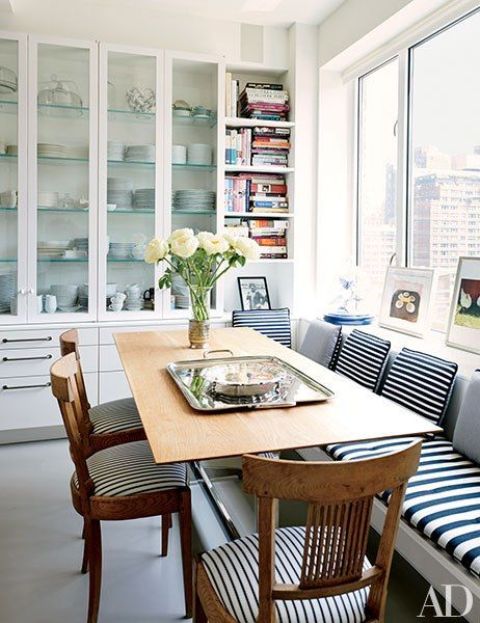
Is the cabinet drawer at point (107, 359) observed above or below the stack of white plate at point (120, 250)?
below

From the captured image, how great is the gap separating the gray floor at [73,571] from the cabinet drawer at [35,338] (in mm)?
934

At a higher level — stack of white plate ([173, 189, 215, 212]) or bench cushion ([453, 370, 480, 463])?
stack of white plate ([173, 189, 215, 212])

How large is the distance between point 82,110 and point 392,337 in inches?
100

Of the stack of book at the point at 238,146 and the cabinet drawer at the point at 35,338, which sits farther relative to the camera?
the stack of book at the point at 238,146

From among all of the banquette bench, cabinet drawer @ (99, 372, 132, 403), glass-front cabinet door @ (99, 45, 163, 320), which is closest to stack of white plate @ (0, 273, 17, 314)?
glass-front cabinet door @ (99, 45, 163, 320)

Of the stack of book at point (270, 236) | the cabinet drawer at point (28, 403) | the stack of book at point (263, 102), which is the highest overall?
the stack of book at point (263, 102)

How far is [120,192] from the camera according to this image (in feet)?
12.5

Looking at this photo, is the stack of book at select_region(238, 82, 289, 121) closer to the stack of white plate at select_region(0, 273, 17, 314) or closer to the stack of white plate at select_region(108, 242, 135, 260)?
the stack of white plate at select_region(108, 242, 135, 260)

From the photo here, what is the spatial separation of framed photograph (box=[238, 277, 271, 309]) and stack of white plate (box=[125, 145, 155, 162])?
3.85 ft

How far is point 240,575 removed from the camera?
4.55 feet

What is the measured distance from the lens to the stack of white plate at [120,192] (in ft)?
12.4

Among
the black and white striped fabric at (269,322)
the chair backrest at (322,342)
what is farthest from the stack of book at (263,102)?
the chair backrest at (322,342)

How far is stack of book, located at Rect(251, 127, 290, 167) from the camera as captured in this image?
4121 mm

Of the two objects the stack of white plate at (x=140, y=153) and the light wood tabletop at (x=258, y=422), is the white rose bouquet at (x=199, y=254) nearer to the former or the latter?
the light wood tabletop at (x=258, y=422)
